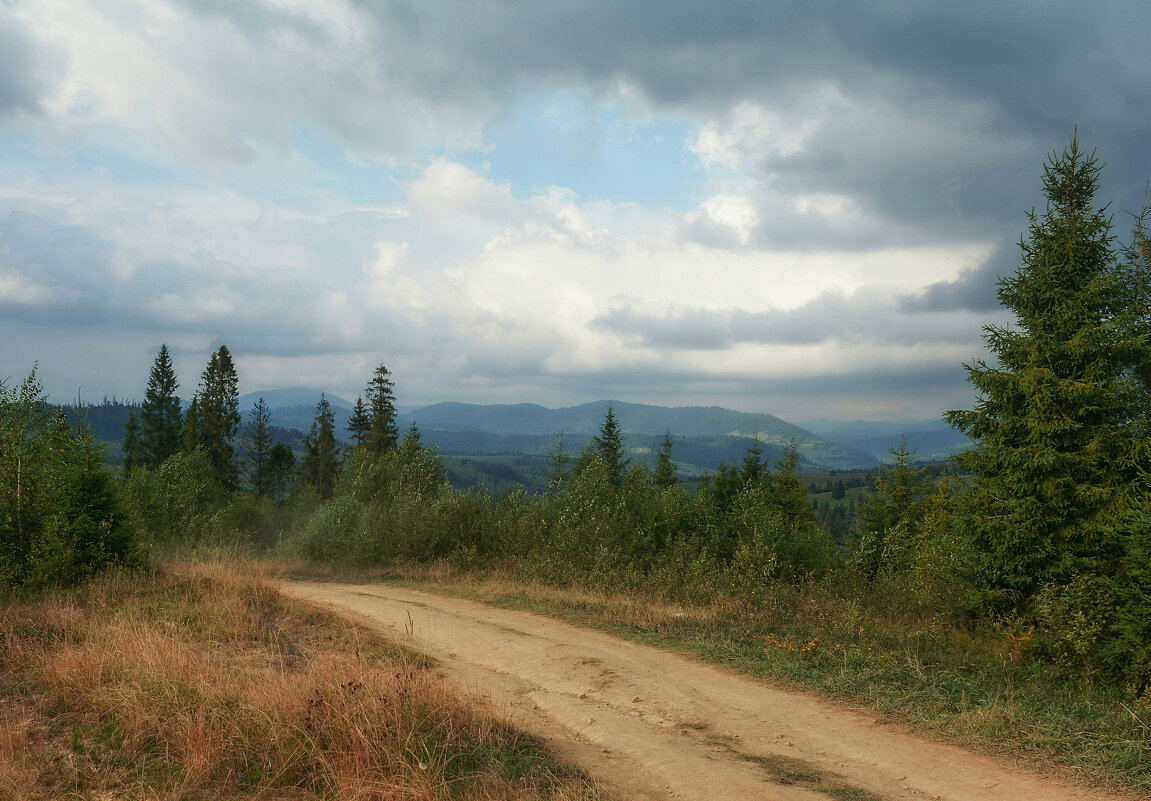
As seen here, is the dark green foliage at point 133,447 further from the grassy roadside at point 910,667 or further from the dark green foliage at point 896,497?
the dark green foliage at point 896,497

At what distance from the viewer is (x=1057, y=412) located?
1302 cm

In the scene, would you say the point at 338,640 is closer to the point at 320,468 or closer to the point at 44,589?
the point at 44,589

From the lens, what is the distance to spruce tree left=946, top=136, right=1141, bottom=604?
1240 centimetres

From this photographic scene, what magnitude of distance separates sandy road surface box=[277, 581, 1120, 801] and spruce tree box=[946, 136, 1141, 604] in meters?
7.08

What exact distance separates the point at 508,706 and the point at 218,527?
1275 inches

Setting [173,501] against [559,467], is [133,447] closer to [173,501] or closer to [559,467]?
[173,501]

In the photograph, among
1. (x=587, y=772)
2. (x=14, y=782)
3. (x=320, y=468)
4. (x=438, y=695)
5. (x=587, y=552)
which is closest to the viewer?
(x=14, y=782)

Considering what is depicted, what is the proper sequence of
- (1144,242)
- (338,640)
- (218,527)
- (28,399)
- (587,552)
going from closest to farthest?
(338,640) → (1144,242) → (587,552) → (28,399) → (218,527)

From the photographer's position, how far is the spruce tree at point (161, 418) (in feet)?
193

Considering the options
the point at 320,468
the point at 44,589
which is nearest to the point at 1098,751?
the point at 44,589

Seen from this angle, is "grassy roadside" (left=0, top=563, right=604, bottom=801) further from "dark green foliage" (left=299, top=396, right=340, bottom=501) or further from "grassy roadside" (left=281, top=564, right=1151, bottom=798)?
"dark green foliage" (left=299, top=396, right=340, bottom=501)

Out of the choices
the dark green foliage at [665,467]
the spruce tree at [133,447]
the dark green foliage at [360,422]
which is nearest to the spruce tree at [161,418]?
the spruce tree at [133,447]

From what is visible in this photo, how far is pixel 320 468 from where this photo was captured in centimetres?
6569

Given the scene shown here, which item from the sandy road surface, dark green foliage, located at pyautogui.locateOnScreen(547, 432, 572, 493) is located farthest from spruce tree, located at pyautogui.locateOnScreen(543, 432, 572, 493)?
the sandy road surface
